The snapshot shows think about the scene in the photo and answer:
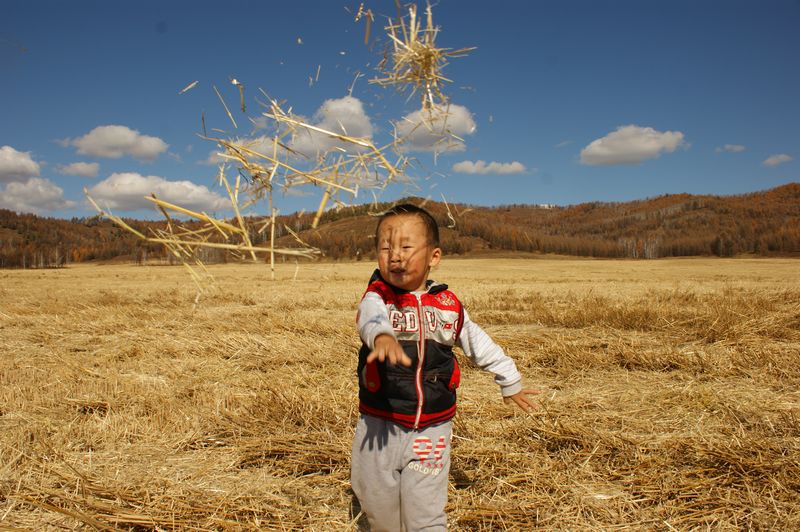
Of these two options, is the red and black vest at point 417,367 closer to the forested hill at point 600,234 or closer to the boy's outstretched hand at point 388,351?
the boy's outstretched hand at point 388,351

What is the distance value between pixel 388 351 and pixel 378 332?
0.49ft

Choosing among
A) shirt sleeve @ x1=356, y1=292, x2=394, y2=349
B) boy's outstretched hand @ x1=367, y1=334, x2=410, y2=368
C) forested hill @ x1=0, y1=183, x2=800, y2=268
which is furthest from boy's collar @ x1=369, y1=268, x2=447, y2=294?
forested hill @ x1=0, y1=183, x2=800, y2=268

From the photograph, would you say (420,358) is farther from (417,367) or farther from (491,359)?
(491,359)

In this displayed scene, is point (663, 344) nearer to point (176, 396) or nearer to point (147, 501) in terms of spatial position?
point (176, 396)

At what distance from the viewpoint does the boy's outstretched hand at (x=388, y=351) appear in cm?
174

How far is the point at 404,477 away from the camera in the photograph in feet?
7.14

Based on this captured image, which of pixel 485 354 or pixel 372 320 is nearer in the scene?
pixel 372 320

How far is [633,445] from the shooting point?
9.97 ft

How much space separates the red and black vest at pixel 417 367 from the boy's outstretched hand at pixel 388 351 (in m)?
0.35

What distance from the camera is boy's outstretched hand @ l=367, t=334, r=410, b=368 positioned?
1.74 m

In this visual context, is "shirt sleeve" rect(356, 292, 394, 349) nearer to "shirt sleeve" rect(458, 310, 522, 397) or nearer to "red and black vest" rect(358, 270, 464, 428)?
"red and black vest" rect(358, 270, 464, 428)

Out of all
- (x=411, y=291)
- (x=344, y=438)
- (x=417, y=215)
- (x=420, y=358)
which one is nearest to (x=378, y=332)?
(x=420, y=358)

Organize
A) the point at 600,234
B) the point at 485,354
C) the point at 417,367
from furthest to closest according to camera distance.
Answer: the point at 600,234 → the point at 485,354 → the point at 417,367

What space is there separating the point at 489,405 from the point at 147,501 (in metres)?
2.35
